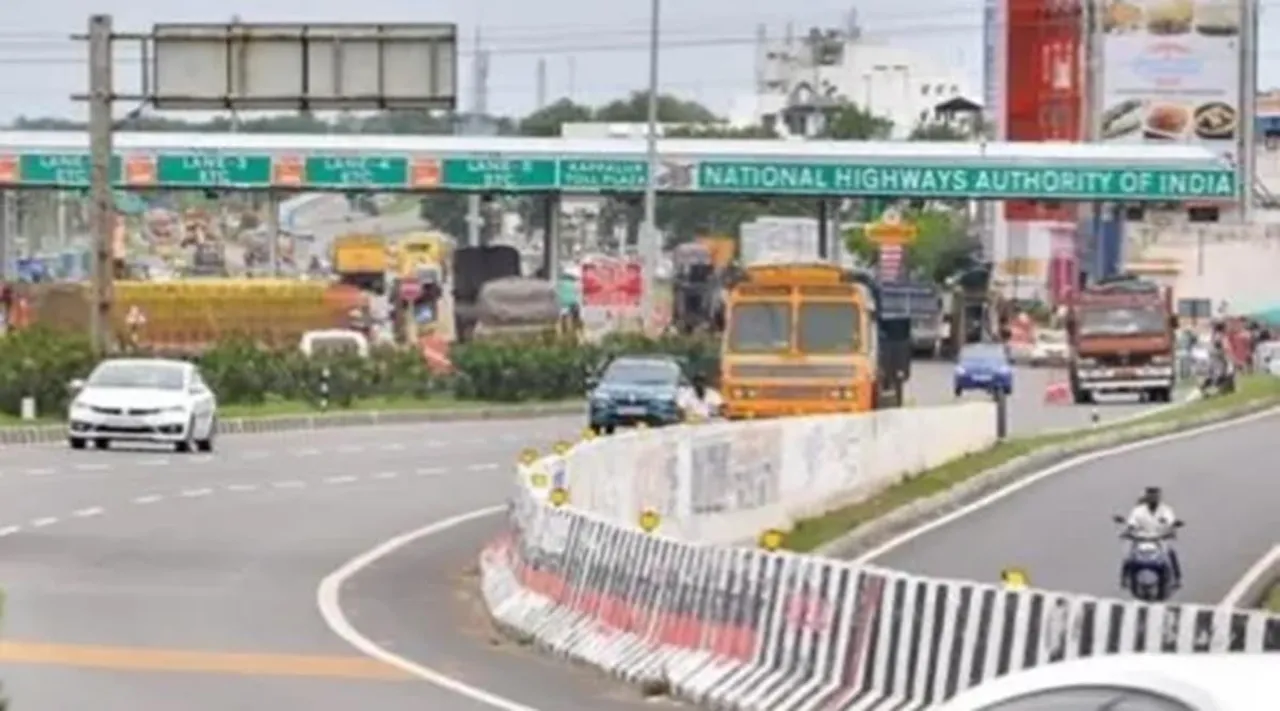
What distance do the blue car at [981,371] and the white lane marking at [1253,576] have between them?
42.4 m

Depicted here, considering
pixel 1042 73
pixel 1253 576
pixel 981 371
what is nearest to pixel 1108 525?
pixel 1253 576

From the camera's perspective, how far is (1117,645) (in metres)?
14.3

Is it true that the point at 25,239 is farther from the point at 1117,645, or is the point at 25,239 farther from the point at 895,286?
the point at 1117,645

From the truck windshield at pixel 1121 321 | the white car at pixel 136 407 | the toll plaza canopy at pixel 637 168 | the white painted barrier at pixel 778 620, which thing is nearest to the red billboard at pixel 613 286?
the toll plaza canopy at pixel 637 168

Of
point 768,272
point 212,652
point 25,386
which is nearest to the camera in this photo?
point 212,652

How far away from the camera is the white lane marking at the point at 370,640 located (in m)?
19.5

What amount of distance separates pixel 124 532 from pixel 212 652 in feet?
34.3

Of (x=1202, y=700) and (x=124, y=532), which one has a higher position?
(x=1202, y=700)

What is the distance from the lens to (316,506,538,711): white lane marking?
19.5 meters

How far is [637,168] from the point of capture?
287 ft

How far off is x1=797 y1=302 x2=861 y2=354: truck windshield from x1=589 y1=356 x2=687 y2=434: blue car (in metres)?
5.26

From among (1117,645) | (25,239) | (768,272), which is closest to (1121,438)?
(768,272)

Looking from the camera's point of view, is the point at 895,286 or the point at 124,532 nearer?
the point at 124,532

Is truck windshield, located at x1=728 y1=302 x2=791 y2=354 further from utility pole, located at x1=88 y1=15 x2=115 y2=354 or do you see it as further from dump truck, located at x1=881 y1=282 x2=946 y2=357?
dump truck, located at x1=881 y1=282 x2=946 y2=357
